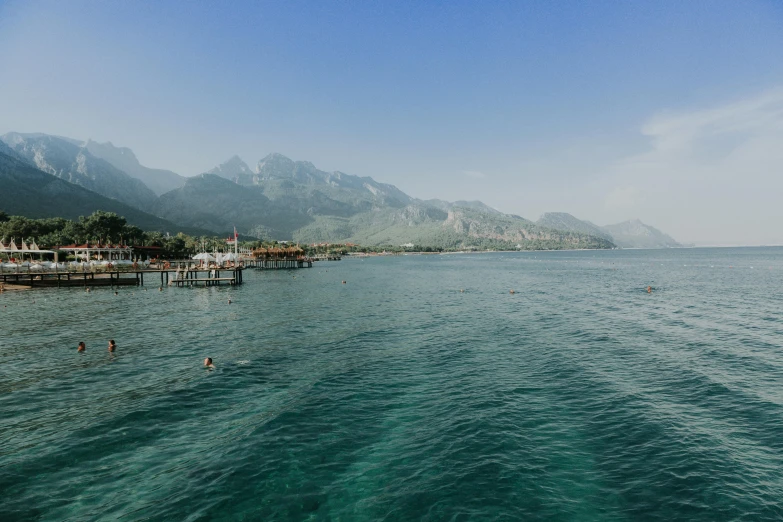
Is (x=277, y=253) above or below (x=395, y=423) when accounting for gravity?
above

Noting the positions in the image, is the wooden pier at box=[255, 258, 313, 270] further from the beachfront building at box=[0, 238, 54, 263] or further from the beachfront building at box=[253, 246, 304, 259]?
the beachfront building at box=[0, 238, 54, 263]

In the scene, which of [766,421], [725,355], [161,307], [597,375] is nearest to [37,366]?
[161,307]

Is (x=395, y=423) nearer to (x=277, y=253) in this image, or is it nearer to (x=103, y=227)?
(x=277, y=253)

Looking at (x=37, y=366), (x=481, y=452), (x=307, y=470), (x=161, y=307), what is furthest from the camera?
(x=161, y=307)

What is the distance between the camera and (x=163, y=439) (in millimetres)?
16125

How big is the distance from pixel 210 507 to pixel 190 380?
12.8 meters

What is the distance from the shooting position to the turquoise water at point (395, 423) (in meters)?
12.3

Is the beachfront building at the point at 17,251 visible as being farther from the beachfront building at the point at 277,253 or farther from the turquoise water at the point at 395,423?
the beachfront building at the point at 277,253

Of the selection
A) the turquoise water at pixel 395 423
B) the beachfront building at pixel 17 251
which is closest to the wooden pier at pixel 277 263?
the beachfront building at pixel 17 251

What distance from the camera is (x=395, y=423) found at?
690 inches

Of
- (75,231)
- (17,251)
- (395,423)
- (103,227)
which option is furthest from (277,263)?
(395,423)

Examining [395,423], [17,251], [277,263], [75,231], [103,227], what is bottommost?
[395,423]

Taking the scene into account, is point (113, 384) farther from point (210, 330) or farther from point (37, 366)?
point (210, 330)

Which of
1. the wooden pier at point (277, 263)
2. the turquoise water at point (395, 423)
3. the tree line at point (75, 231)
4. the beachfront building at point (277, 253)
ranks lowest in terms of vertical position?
the turquoise water at point (395, 423)
